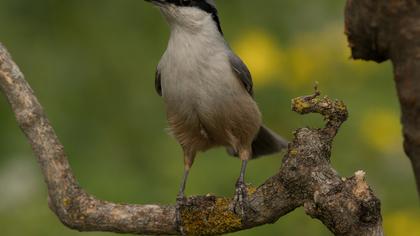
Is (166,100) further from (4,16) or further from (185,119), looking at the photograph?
(4,16)

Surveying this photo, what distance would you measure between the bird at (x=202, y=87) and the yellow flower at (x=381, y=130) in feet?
3.20

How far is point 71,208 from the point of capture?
347 centimetres

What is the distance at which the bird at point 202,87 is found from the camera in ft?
15.1

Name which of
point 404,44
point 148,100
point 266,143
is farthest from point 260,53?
point 404,44

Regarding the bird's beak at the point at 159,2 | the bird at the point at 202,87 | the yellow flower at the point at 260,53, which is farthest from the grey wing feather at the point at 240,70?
the yellow flower at the point at 260,53

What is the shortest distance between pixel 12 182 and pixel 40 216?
429 mm

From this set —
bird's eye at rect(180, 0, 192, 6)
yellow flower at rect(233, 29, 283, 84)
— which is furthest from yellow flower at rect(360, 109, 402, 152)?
bird's eye at rect(180, 0, 192, 6)

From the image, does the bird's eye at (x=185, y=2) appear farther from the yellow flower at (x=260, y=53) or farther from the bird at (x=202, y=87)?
the yellow flower at (x=260, y=53)

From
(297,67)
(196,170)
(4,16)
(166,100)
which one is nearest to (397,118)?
(297,67)

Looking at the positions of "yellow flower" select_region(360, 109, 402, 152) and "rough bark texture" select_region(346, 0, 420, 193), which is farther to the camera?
"yellow flower" select_region(360, 109, 402, 152)

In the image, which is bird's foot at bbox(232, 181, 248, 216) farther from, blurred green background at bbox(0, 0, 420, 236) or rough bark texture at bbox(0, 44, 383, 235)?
blurred green background at bbox(0, 0, 420, 236)

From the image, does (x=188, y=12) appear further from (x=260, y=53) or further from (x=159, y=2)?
(x=260, y=53)

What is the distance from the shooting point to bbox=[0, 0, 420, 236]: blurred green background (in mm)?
5266

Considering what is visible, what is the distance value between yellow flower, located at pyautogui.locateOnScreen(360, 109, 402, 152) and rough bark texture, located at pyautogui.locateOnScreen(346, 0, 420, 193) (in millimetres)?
3015
